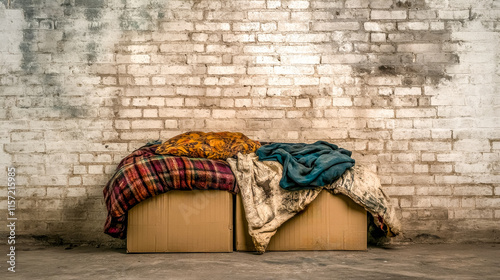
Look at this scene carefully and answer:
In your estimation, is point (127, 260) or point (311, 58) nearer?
point (127, 260)

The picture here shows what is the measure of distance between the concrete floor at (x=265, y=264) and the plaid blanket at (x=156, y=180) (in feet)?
1.38

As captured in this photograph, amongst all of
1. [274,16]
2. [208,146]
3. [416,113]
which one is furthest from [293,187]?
[274,16]

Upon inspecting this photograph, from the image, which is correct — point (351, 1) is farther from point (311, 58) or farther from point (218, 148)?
point (218, 148)

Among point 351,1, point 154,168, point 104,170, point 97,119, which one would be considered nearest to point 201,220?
point 154,168

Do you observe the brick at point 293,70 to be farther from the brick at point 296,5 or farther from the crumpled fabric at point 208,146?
the crumpled fabric at point 208,146

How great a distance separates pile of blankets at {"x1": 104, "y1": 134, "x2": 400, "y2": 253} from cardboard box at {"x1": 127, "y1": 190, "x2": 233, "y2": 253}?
86 millimetres

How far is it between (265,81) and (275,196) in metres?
1.32

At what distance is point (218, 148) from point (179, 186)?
19.0 inches

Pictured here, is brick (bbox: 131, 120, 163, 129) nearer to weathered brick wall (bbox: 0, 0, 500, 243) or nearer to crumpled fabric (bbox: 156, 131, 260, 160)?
weathered brick wall (bbox: 0, 0, 500, 243)

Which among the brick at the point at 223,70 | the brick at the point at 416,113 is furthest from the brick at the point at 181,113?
the brick at the point at 416,113

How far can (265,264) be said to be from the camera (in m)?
3.23

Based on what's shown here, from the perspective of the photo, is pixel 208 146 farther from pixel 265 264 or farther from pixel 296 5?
pixel 296 5

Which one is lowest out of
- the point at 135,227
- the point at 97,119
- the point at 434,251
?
the point at 434,251

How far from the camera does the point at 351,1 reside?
4410 mm
